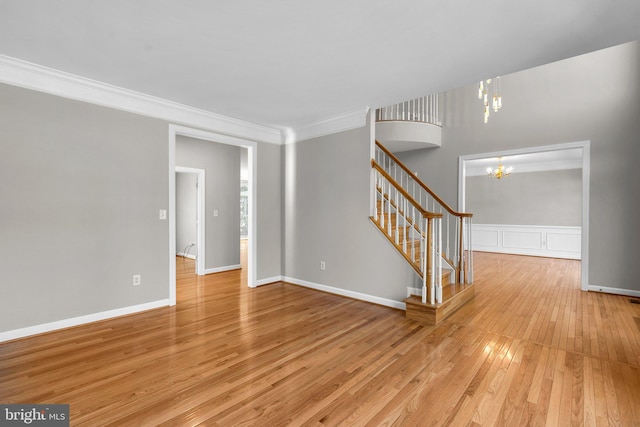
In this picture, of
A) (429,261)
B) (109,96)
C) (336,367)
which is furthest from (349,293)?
(109,96)

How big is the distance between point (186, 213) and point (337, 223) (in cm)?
456

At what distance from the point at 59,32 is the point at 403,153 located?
616 cm

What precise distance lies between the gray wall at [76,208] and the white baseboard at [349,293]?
2006 mm

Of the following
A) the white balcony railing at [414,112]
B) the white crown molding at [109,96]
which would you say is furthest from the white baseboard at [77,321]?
the white balcony railing at [414,112]

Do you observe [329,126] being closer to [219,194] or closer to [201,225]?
[219,194]

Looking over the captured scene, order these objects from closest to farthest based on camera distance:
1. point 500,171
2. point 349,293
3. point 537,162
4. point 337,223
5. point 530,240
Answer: point 349,293 → point 337,223 → point 500,171 → point 537,162 → point 530,240

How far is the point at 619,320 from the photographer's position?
337cm

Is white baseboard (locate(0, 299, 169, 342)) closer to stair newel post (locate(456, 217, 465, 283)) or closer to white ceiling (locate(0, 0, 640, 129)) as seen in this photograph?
white ceiling (locate(0, 0, 640, 129))

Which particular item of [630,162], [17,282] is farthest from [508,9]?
[17,282]

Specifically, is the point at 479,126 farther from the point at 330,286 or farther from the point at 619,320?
the point at 330,286

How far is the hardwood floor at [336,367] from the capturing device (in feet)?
5.97

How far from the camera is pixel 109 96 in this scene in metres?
3.35

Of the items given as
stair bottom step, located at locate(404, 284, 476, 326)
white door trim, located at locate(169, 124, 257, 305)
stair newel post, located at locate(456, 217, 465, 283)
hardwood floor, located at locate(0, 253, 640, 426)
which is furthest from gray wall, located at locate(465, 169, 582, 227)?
white door trim, located at locate(169, 124, 257, 305)

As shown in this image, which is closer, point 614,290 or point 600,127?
point 614,290
